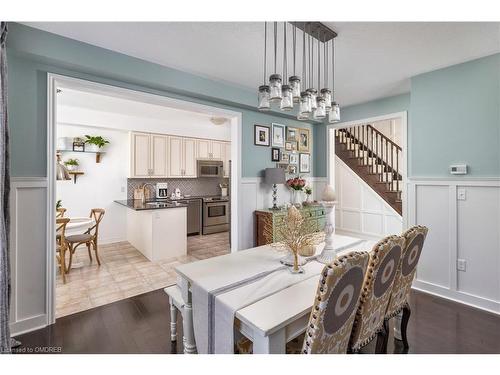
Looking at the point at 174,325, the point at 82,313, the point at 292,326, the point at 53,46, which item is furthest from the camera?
the point at 82,313

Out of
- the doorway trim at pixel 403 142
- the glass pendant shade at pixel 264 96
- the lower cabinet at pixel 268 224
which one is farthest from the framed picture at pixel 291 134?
the glass pendant shade at pixel 264 96

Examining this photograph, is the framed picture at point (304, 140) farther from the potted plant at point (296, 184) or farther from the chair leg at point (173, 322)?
the chair leg at point (173, 322)

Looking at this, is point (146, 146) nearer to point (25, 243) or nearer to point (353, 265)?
point (25, 243)

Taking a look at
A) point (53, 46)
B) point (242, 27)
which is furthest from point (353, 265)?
point (53, 46)

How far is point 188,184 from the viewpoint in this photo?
6.02 meters

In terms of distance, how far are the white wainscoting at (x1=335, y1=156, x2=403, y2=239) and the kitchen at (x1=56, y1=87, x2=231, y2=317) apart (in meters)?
2.65

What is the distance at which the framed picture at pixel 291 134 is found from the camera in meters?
4.24

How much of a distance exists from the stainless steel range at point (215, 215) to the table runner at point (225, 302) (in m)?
4.19

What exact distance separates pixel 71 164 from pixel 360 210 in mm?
5616

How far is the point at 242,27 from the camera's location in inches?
78.9

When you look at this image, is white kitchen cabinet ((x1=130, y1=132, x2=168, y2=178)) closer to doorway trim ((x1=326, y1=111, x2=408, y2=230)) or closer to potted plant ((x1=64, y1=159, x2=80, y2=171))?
potted plant ((x1=64, y1=159, x2=80, y2=171))

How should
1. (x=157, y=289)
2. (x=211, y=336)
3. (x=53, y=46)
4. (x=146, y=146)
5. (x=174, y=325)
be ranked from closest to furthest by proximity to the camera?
(x=211, y=336) < (x=174, y=325) < (x=53, y=46) < (x=157, y=289) < (x=146, y=146)

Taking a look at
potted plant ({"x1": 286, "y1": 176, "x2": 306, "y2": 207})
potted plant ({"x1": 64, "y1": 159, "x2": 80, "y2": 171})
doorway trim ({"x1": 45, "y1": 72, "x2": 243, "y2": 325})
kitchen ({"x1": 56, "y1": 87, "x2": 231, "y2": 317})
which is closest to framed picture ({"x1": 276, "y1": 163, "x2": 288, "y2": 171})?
potted plant ({"x1": 286, "y1": 176, "x2": 306, "y2": 207})

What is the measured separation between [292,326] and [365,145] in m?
5.31
